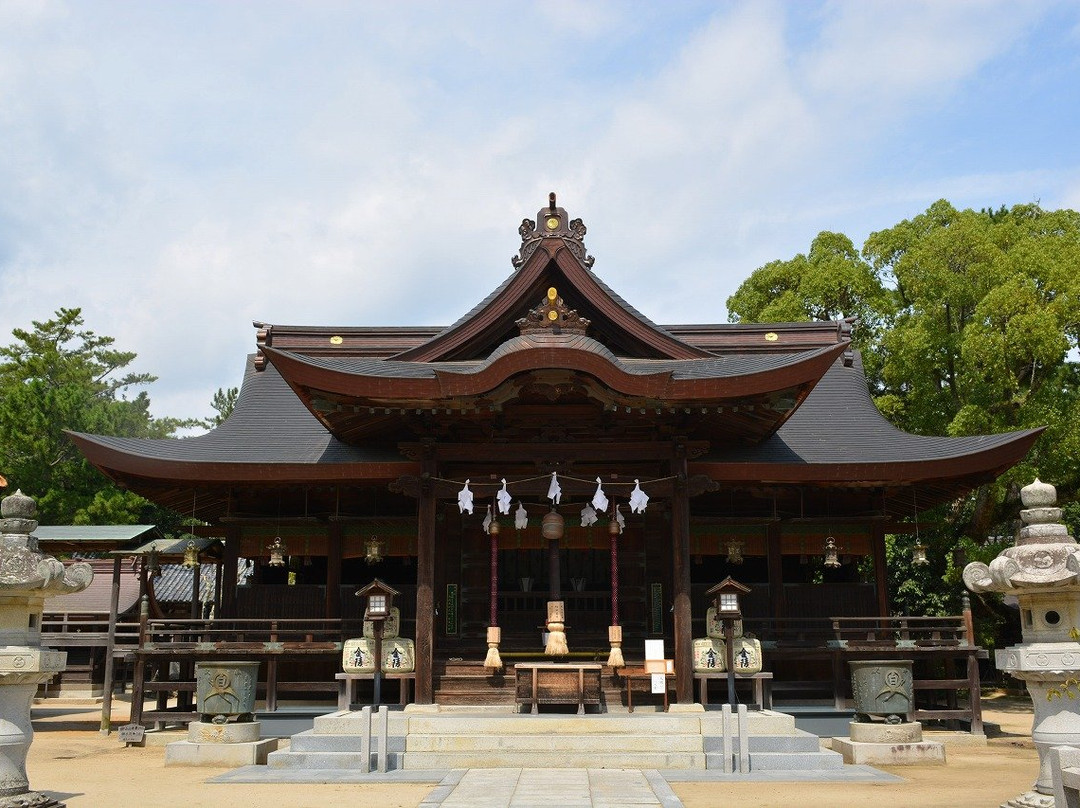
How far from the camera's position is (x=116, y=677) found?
1234 inches

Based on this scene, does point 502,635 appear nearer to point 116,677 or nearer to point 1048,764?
point 1048,764

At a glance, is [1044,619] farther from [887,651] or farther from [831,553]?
[831,553]

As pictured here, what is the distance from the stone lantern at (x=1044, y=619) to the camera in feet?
28.2

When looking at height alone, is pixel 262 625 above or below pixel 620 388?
below

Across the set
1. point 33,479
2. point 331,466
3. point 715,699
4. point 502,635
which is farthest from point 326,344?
point 33,479

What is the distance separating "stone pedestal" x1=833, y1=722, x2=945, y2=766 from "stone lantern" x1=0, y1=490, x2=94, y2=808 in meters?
10.1

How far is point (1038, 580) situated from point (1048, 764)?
1.62 m

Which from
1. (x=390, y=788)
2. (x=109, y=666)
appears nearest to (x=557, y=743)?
(x=390, y=788)

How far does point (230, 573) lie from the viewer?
1830 centimetres

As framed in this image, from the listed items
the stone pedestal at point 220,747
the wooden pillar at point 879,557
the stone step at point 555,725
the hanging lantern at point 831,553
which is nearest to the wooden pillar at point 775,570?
the hanging lantern at point 831,553

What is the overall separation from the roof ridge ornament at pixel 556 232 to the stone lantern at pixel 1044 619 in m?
9.45

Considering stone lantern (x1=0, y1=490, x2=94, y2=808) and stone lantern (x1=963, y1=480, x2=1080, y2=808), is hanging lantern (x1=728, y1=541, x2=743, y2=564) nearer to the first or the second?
stone lantern (x1=963, y1=480, x2=1080, y2=808)

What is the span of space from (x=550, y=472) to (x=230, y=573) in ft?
23.3

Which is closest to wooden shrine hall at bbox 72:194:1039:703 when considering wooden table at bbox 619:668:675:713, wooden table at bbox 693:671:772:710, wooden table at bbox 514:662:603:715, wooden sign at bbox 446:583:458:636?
wooden sign at bbox 446:583:458:636
